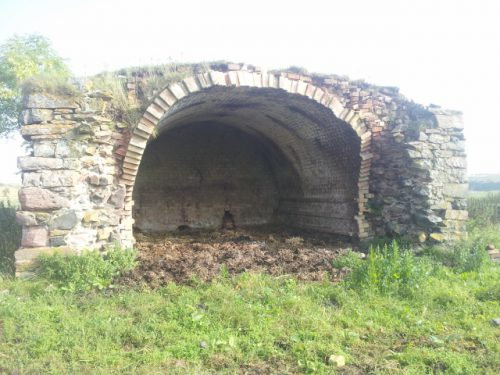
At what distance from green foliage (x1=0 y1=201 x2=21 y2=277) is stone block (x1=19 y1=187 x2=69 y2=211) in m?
0.86

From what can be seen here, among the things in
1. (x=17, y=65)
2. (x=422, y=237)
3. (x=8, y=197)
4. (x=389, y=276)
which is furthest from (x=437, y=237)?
(x=8, y=197)

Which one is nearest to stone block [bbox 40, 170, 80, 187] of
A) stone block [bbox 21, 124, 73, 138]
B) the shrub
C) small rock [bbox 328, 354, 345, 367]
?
stone block [bbox 21, 124, 73, 138]

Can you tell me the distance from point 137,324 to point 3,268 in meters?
2.61

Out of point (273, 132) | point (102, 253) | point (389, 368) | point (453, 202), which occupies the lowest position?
point (389, 368)

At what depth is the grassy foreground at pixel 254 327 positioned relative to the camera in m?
3.50

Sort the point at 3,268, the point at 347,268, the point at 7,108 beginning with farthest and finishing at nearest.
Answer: the point at 7,108 → the point at 347,268 → the point at 3,268

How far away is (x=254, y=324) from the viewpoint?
418 centimetres

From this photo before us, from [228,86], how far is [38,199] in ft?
11.3

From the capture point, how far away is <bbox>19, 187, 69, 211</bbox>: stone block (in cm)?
544

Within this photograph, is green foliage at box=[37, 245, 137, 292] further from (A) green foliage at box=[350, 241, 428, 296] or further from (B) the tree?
(B) the tree

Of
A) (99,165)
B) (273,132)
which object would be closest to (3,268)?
(99,165)

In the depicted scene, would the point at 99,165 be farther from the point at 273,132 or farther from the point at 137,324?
the point at 273,132

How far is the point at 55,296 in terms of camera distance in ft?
15.4

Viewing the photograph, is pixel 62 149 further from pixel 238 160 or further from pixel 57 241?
Result: pixel 238 160
